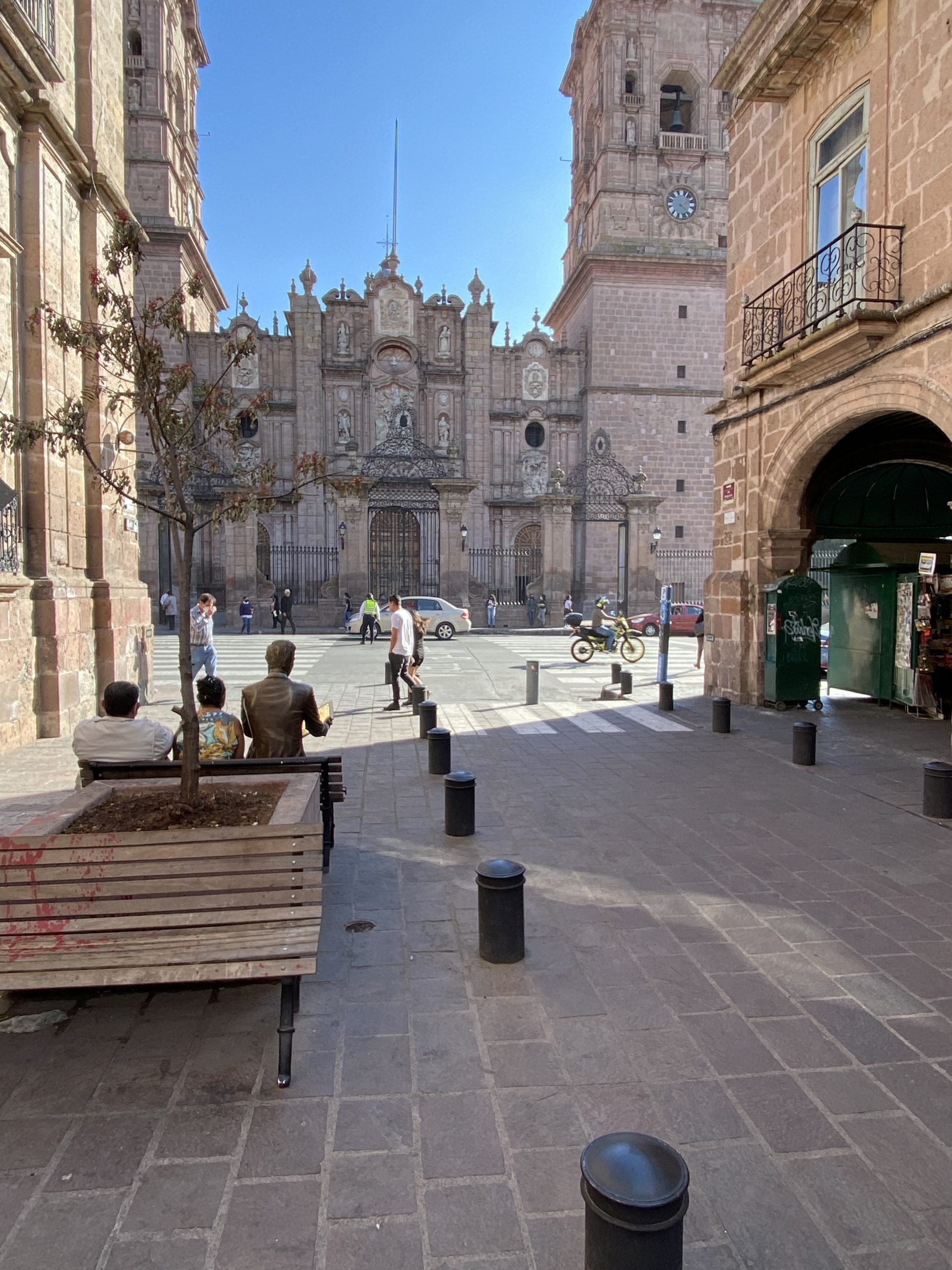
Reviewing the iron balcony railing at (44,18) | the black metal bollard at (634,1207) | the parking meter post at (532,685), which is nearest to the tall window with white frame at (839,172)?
the parking meter post at (532,685)

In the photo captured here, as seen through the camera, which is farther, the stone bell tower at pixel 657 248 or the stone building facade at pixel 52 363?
the stone bell tower at pixel 657 248

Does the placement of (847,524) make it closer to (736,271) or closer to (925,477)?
(925,477)

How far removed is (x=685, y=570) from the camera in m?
38.3

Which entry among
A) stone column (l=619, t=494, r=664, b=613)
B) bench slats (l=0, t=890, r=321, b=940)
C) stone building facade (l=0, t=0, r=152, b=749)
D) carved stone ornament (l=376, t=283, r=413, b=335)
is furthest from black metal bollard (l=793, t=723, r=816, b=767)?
carved stone ornament (l=376, t=283, r=413, b=335)

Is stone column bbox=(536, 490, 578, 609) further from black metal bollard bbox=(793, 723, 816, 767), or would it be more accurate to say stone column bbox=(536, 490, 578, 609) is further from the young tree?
the young tree

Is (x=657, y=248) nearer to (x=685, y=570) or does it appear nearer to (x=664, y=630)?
(x=685, y=570)

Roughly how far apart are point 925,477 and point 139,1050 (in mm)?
13357

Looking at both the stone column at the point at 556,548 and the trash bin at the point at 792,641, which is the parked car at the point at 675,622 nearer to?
the stone column at the point at 556,548

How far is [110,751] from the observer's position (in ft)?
15.7

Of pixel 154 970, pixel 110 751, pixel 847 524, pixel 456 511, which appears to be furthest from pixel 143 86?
pixel 154 970

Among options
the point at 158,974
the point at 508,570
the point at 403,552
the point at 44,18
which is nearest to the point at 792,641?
the point at 158,974

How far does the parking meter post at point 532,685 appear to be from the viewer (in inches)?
484

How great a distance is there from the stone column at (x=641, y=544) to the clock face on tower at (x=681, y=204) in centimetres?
1429

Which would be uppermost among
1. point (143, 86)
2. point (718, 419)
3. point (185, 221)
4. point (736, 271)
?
point (143, 86)
